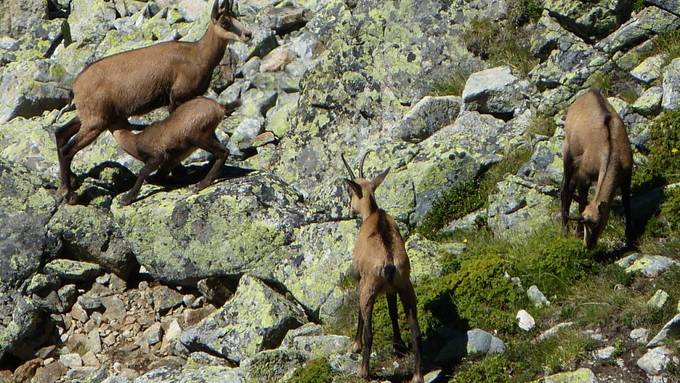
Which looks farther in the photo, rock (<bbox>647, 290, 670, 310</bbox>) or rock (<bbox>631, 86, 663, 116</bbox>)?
rock (<bbox>631, 86, 663, 116</bbox>)

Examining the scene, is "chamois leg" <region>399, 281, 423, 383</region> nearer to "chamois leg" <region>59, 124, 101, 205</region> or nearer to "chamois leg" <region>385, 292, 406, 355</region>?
"chamois leg" <region>385, 292, 406, 355</region>

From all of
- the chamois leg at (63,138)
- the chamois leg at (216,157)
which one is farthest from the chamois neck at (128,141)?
the chamois leg at (216,157)

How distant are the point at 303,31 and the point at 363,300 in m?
8.36

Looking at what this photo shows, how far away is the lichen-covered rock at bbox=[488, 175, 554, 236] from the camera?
14055 mm

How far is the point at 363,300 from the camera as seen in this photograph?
11258mm

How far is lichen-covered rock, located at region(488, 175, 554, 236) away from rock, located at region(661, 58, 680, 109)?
1.92 metres

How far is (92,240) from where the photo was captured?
50.2 ft

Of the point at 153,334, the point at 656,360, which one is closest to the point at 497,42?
the point at 153,334

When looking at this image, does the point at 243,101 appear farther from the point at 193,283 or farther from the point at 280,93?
the point at 193,283

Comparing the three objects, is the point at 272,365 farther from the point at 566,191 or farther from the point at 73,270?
the point at 73,270

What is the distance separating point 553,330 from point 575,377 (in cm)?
109

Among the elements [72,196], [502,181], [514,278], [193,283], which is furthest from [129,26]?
[514,278]

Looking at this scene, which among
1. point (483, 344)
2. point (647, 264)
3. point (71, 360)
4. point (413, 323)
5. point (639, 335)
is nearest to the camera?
point (413, 323)

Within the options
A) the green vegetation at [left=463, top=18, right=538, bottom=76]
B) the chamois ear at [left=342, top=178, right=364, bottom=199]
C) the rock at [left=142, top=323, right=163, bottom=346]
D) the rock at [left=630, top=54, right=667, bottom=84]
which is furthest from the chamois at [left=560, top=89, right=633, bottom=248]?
the rock at [left=142, top=323, right=163, bottom=346]
